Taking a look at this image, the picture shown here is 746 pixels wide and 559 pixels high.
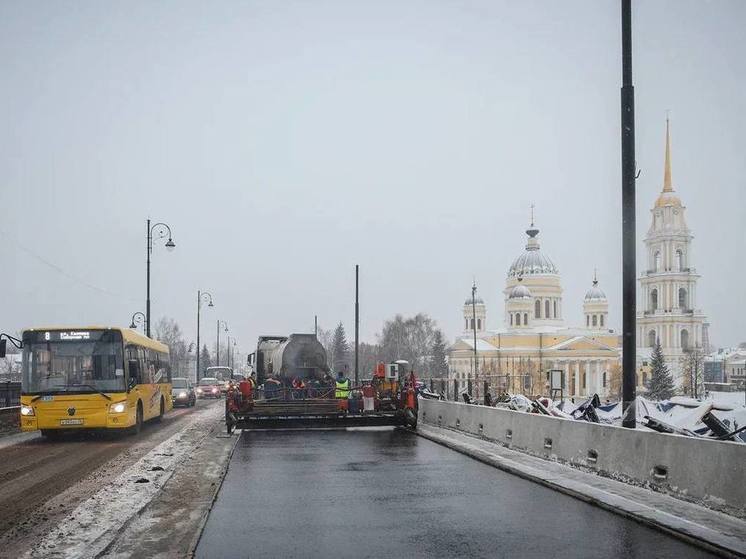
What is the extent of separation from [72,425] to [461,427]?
9.60 m

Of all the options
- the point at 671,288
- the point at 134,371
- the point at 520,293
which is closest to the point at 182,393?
the point at 134,371

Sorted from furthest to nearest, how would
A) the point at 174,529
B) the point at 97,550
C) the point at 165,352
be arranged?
the point at 165,352 < the point at 174,529 < the point at 97,550

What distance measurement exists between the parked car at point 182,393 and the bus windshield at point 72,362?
80.4 feet

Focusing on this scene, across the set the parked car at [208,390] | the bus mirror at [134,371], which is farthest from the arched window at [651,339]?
the bus mirror at [134,371]

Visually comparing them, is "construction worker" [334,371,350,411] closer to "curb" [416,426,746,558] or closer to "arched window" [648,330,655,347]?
"curb" [416,426,746,558]

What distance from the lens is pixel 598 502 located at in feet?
35.9

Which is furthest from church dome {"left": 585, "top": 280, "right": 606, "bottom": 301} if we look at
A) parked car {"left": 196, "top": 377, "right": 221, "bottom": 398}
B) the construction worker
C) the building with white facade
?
the construction worker

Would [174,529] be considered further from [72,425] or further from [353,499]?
[72,425]

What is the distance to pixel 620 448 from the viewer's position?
13422 mm

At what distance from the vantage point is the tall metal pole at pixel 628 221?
580 inches

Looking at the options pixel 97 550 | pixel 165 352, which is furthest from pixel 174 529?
pixel 165 352

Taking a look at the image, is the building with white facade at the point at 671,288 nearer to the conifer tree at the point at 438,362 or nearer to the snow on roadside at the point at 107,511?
the conifer tree at the point at 438,362

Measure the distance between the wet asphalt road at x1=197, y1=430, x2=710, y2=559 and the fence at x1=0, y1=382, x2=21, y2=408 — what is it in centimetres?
1686

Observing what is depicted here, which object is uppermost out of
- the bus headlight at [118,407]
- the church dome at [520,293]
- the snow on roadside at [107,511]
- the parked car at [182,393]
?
the church dome at [520,293]
